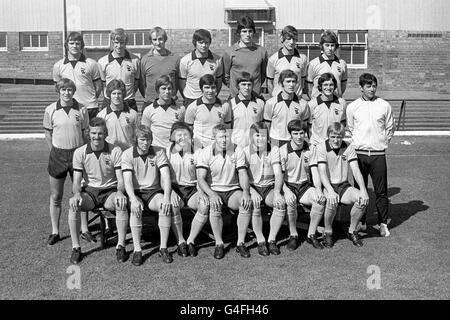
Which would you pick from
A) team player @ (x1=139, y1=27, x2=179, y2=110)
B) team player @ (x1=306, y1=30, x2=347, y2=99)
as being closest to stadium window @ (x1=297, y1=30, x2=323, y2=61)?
team player @ (x1=306, y1=30, x2=347, y2=99)

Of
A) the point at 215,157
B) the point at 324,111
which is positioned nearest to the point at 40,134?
the point at 324,111

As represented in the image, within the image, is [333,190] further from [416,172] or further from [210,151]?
[416,172]

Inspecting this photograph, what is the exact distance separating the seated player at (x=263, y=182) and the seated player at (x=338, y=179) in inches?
19.1

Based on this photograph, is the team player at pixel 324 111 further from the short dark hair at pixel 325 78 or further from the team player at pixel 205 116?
the team player at pixel 205 116

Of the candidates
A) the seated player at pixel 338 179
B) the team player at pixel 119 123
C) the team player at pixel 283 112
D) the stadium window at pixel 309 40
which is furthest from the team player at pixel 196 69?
the stadium window at pixel 309 40

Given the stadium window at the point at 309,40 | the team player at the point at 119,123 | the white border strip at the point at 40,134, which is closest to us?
the team player at the point at 119,123

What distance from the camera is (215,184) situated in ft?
21.7

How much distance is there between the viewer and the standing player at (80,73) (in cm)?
756

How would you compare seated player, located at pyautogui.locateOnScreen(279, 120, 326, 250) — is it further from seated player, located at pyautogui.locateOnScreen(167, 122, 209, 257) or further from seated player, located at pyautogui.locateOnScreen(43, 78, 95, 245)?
seated player, located at pyautogui.locateOnScreen(43, 78, 95, 245)

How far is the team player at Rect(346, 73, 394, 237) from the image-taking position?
7.15 m

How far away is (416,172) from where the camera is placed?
11.1m

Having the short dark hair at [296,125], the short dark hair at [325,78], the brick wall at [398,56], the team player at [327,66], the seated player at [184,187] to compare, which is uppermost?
the brick wall at [398,56]

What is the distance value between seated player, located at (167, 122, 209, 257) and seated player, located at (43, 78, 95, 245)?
1.04 metres

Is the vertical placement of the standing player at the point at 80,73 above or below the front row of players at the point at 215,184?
above
